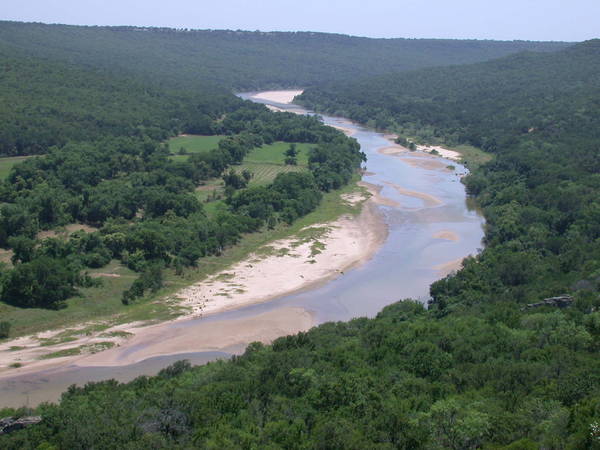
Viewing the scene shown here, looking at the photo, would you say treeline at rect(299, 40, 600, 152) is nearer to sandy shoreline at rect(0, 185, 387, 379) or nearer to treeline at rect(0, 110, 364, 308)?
treeline at rect(0, 110, 364, 308)

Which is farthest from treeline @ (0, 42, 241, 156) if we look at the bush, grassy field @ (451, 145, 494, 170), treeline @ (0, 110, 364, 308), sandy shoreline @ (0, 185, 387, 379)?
the bush

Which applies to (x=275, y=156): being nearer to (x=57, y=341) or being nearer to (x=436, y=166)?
(x=436, y=166)

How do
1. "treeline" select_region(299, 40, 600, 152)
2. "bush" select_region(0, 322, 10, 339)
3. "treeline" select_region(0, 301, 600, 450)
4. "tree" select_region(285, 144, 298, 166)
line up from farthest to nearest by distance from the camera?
"treeline" select_region(299, 40, 600, 152) < "tree" select_region(285, 144, 298, 166) < "bush" select_region(0, 322, 10, 339) < "treeline" select_region(0, 301, 600, 450)

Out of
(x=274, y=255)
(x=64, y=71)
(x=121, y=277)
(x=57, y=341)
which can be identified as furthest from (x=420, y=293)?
(x=64, y=71)

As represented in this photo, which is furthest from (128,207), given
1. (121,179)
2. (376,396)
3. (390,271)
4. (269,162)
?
(376,396)

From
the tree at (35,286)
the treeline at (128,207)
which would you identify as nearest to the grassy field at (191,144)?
the treeline at (128,207)

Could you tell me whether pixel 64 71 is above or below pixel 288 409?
above
